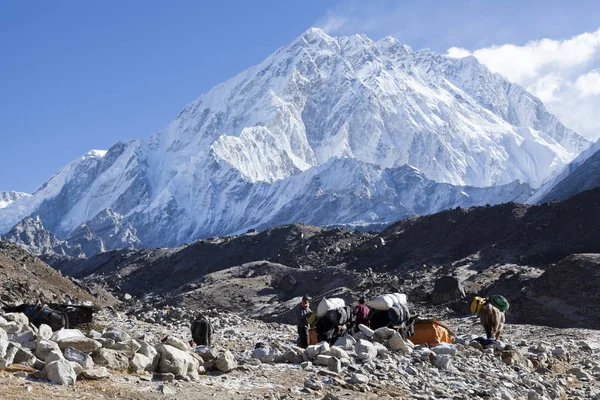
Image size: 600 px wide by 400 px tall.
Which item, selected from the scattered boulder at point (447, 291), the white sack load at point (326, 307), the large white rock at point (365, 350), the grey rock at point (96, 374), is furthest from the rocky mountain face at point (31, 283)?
the grey rock at point (96, 374)

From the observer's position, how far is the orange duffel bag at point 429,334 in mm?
17953

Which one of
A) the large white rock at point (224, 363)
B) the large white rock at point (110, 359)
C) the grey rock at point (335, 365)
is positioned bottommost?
the grey rock at point (335, 365)

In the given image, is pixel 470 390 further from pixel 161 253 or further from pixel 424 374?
pixel 161 253

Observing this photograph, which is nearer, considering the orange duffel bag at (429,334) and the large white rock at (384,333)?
the large white rock at (384,333)

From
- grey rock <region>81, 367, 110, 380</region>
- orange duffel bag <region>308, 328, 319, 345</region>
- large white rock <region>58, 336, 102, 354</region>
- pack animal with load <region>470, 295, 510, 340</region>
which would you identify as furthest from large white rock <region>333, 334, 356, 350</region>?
pack animal with load <region>470, 295, 510, 340</region>

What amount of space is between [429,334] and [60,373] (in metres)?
9.64

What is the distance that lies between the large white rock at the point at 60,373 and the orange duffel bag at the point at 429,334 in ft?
29.9

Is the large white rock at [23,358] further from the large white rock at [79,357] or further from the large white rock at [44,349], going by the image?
the large white rock at [79,357]

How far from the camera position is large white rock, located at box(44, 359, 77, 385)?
10.5 m

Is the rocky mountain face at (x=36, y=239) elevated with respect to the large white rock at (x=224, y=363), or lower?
elevated

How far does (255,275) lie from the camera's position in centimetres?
6097

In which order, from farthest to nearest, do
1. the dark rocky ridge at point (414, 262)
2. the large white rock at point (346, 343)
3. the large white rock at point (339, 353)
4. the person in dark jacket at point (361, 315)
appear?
the dark rocky ridge at point (414, 262), the person in dark jacket at point (361, 315), the large white rock at point (346, 343), the large white rock at point (339, 353)

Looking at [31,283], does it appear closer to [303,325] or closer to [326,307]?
[303,325]

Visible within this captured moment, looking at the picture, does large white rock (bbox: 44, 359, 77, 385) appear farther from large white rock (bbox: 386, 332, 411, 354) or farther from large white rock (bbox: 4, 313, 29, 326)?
large white rock (bbox: 386, 332, 411, 354)
